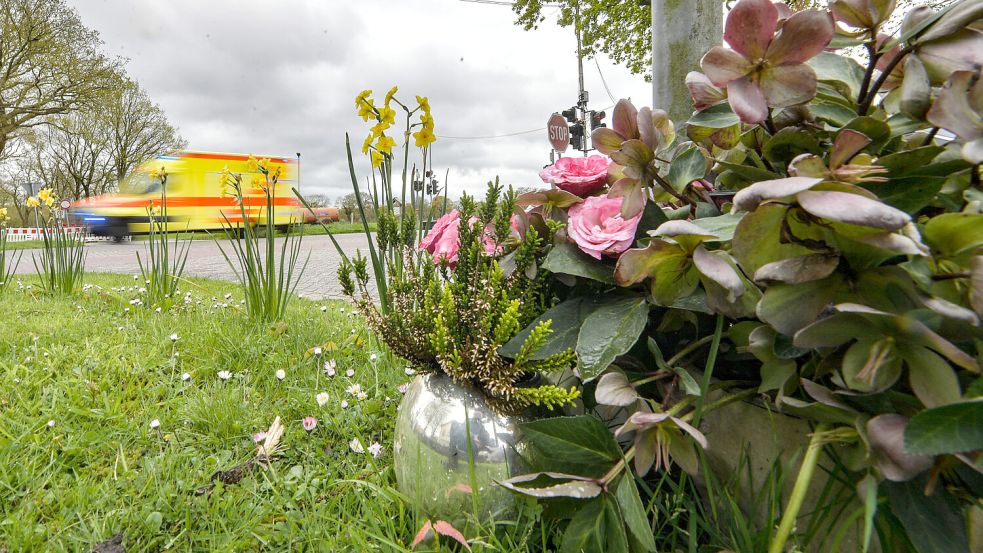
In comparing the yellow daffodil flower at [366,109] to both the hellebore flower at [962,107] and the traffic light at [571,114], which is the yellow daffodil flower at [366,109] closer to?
the hellebore flower at [962,107]

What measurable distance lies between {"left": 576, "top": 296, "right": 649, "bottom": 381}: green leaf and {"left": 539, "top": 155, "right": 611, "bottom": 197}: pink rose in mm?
321

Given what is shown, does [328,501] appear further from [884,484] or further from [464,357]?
[884,484]

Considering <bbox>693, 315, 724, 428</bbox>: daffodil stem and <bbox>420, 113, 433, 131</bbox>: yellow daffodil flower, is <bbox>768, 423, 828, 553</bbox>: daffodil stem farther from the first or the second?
<bbox>420, 113, 433, 131</bbox>: yellow daffodil flower

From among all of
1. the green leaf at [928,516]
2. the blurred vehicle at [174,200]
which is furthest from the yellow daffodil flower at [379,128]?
the blurred vehicle at [174,200]

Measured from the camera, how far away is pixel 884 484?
59 centimetres

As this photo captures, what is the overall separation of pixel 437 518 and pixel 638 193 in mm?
710

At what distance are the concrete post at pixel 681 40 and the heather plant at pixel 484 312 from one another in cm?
135

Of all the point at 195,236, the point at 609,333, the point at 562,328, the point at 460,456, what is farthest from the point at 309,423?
the point at 195,236

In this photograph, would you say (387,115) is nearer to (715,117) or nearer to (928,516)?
(715,117)

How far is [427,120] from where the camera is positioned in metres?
1.67

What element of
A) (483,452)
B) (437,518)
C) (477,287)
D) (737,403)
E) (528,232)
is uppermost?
(528,232)

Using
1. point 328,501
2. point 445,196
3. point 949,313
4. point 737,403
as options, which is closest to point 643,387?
point 737,403

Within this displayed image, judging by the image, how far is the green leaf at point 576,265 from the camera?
0.82 meters

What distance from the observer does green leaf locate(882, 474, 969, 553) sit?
541mm
